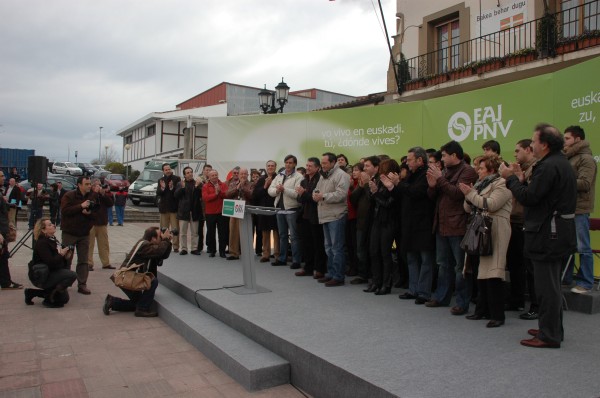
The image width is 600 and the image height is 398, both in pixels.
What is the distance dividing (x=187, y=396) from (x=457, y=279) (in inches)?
117

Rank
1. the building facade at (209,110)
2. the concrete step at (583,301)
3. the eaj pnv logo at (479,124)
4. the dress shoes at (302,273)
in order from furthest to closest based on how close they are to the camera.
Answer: the building facade at (209,110) → the dress shoes at (302,273) → the eaj pnv logo at (479,124) → the concrete step at (583,301)

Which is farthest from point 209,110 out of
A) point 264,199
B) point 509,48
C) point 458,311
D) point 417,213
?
point 458,311

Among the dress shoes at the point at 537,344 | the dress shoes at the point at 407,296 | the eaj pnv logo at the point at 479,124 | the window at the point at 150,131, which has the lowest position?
the dress shoes at the point at 537,344

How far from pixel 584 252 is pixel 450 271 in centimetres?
140

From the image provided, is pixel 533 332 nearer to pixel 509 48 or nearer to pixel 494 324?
pixel 494 324

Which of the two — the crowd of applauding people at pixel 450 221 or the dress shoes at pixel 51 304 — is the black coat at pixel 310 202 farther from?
the dress shoes at pixel 51 304

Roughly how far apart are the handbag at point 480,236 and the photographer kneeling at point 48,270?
17.5 feet

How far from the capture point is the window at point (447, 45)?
14.6 meters

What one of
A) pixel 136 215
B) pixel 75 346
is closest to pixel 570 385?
pixel 75 346

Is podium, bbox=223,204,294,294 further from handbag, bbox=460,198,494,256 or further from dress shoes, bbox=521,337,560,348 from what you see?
dress shoes, bbox=521,337,560,348

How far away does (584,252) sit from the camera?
5316mm

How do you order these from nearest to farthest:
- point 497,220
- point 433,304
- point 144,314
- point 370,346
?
1. point 370,346
2. point 497,220
3. point 433,304
4. point 144,314

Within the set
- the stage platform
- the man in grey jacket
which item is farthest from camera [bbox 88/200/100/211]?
the man in grey jacket

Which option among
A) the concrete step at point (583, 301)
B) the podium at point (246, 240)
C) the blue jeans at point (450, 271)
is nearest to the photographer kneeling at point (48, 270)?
the podium at point (246, 240)
